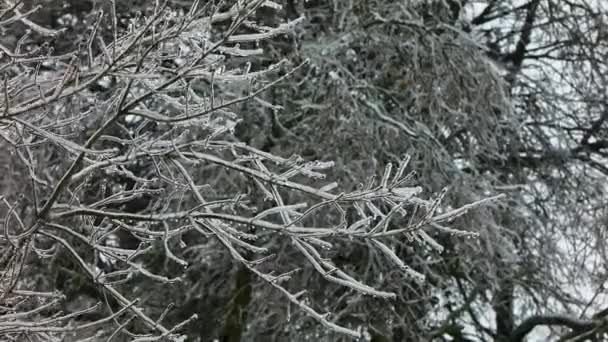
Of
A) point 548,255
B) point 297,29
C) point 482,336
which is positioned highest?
point 297,29

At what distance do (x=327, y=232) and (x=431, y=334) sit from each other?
4.79 m

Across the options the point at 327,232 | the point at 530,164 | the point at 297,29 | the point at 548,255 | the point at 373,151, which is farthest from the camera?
the point at 530,164

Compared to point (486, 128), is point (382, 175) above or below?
below

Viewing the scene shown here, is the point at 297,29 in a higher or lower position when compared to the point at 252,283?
higher

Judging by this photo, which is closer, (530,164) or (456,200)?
(456,200)

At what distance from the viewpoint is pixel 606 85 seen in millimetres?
8492

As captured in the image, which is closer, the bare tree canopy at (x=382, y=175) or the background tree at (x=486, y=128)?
the bare tree canopy at (x=382, y=175)

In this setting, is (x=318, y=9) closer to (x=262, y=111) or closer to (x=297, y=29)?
(x=297, y=29)

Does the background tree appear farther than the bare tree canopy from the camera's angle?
Yes

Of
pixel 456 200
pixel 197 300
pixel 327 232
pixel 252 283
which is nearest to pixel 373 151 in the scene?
pixel 456 200

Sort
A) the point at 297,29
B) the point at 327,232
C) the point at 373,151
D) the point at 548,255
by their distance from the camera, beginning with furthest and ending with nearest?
the point at 548,255, the point at 297,29, the point at 373,151, the point at 327,232

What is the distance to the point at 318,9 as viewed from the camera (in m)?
7.80

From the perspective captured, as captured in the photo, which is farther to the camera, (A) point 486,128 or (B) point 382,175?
(A) point 486,128

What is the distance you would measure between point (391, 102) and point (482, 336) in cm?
279
